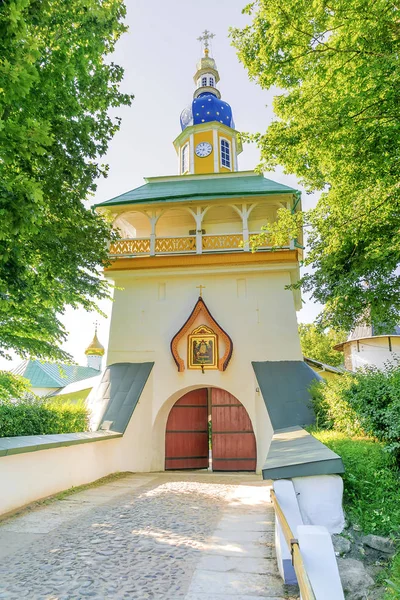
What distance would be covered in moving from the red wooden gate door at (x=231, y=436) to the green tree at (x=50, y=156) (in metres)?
5.27

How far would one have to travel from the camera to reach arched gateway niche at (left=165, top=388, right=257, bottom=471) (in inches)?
437

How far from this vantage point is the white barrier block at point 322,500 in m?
3.62

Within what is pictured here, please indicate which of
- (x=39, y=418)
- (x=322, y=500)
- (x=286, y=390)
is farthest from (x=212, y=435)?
(x=322, y=500)

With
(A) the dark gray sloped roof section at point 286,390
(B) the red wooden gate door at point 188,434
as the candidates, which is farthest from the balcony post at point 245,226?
(B) the red wooden gate door at point 188,434

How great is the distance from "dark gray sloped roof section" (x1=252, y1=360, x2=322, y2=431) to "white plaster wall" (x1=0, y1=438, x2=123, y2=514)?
419cm

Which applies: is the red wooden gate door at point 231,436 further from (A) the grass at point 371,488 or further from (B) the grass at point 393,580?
(B) the grass at point 393,580

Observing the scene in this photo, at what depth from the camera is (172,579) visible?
326 centimetres

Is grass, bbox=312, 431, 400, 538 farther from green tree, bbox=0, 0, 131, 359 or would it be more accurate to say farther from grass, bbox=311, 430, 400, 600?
green tree, bbox=0, 0, 131, 359

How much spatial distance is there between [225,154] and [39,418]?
13419mm

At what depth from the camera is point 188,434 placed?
38.8ft

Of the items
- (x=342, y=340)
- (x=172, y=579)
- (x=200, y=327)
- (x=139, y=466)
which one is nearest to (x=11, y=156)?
(x=172, y=579)

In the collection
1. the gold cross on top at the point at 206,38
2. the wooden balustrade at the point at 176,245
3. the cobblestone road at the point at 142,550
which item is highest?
the gold cross on top at the point at 206,38

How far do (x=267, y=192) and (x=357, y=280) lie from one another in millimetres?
5397

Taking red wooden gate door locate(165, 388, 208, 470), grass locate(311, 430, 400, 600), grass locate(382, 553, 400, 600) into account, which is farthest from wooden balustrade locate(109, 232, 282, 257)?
grass locate(382, 553, 400, 600)
